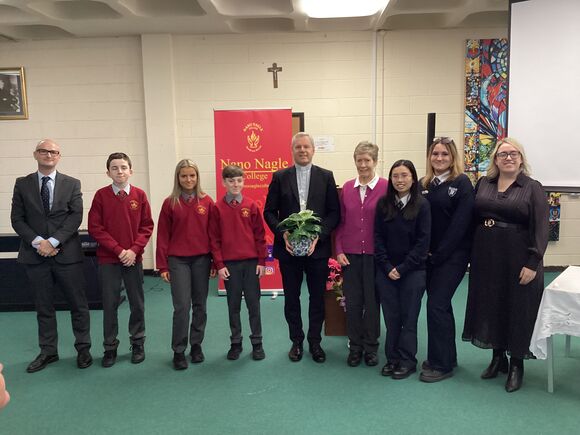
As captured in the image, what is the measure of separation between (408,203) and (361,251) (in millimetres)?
446

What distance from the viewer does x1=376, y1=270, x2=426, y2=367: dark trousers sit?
9.05 feet

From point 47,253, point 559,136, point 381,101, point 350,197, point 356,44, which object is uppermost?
point 356,44

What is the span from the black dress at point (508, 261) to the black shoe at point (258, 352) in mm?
1448

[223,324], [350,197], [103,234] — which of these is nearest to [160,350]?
[223,324]

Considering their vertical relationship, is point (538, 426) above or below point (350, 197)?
below

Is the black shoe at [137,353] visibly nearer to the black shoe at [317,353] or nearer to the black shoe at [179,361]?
the black shoe at [179,361]

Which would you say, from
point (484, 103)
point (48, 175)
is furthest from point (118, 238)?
point (484, 103)

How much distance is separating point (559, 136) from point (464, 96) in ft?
7.30

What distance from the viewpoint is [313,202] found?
299 cm

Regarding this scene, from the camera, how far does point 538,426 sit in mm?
2320

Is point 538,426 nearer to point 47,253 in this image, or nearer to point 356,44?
point 47,253

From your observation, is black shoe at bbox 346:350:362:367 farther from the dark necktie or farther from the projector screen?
the dark necktie

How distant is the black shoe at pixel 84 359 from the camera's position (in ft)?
10.2

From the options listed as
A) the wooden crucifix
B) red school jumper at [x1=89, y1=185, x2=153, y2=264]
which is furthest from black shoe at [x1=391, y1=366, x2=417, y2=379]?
the wooden crucifix
